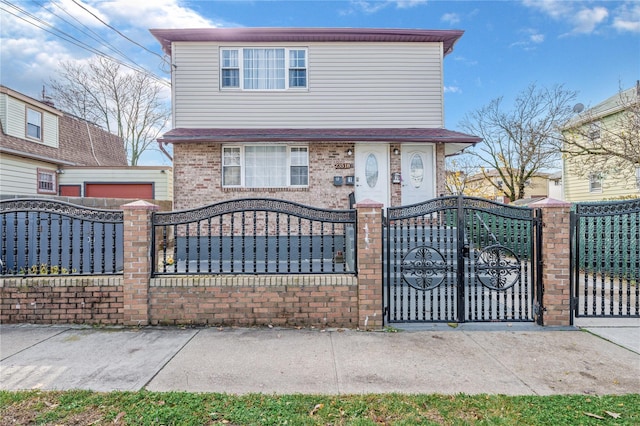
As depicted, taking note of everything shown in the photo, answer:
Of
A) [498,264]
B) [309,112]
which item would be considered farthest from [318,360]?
[309,112]

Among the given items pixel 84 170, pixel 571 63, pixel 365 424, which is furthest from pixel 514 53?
pixel 84 170

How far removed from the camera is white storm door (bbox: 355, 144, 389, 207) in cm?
950

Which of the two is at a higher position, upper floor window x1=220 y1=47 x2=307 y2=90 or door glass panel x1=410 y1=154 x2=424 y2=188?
upper floor window x1=220 y1=47 x2=307 y2=90

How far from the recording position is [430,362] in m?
3.61

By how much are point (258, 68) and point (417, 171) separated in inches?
226

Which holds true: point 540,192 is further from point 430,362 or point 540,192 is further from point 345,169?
point 430,362

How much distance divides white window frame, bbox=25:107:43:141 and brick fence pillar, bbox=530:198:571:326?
18.5m

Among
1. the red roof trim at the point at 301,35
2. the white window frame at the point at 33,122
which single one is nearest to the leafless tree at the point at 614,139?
the red roof trim at the point at 301,35

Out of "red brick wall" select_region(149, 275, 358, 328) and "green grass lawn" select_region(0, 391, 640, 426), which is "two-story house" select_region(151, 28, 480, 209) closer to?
"red brick wall" select_region(149, 275, 358, 328)

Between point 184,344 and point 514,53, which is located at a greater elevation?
point 514,53

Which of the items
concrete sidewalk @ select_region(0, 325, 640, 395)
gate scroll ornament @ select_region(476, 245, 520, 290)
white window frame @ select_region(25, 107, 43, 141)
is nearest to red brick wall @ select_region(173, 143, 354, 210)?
gate scroll ornament @ select_region(476, 245, 520, 290)

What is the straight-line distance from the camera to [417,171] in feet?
31.7

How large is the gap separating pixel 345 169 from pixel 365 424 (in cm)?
756

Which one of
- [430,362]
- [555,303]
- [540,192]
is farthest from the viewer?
[540,192]
